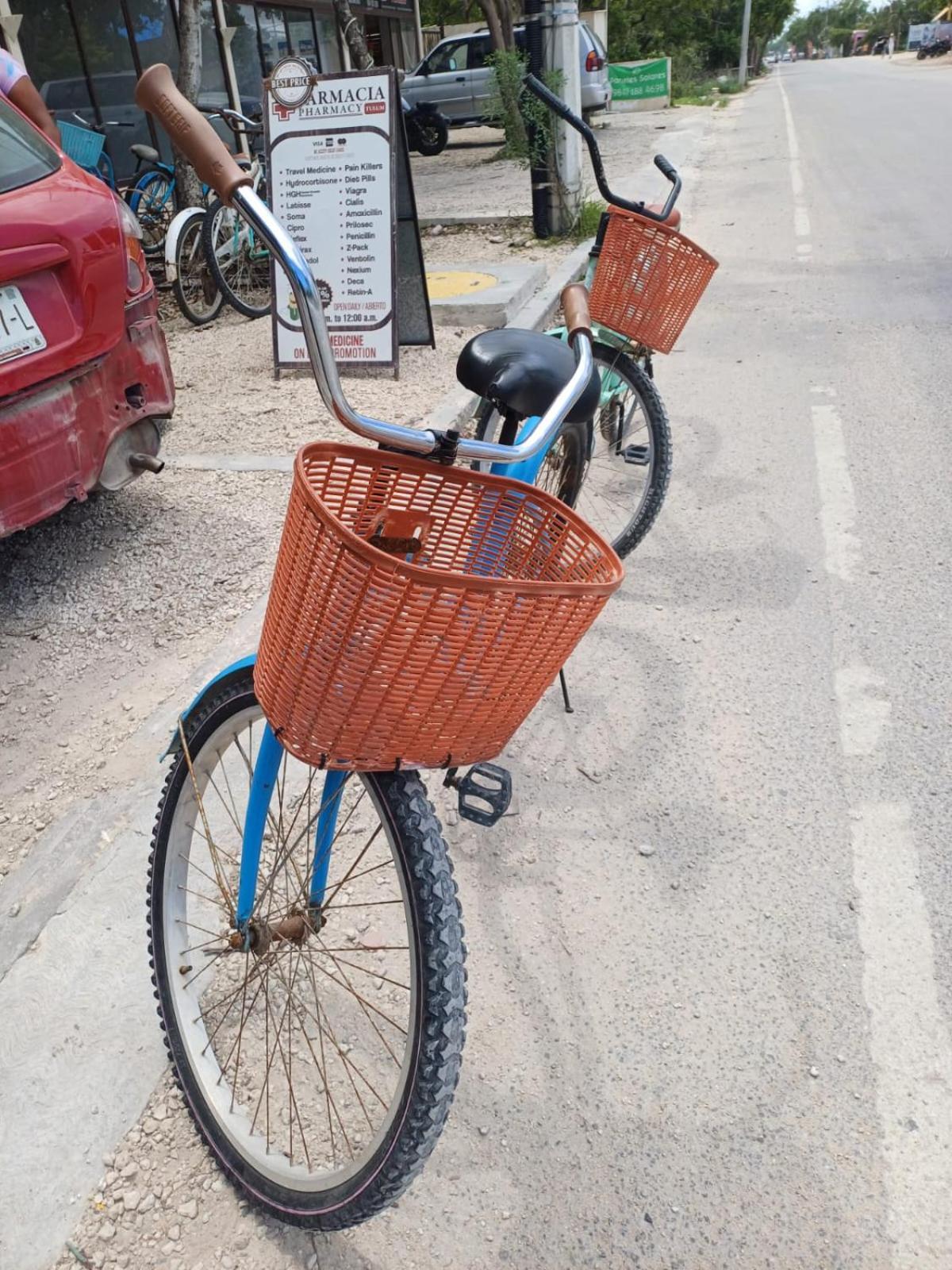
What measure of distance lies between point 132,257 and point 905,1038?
3.53 meters

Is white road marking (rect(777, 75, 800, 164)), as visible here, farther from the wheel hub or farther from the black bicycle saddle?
the wheel hub

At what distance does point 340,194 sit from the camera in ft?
19.0

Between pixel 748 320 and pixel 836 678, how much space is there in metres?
4.86

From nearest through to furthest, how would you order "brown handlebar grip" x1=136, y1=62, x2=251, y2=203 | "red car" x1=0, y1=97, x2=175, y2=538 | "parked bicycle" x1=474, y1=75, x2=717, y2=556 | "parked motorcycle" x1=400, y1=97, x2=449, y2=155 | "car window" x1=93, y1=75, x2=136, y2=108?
"brown handlebar grip" x1=136, y1=62, x2=251, y2=203 < "red car" x1=0, y1=97, x2=175, y2=538 < "parked bicycle" x1=474, y1=75, x2=717, y2=556 < "car window" x1=93, y1=75, x2=136, y2=108 < "parked motorcycle" x1=400, y1=97, x2=449, y2=155

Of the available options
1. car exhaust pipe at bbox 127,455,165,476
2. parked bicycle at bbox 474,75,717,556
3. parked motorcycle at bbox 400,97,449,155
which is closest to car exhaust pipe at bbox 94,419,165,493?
car exhaust pipe at bbox 127,455,165,476

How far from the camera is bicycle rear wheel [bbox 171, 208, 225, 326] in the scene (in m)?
7.06

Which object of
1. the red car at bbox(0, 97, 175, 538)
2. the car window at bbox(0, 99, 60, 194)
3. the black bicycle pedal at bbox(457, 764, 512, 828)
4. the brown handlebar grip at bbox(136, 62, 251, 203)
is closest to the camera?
the brown handlebar grip at bbox(136, 62, 251, 203)

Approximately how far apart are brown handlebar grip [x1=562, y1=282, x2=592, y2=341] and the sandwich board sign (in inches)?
152

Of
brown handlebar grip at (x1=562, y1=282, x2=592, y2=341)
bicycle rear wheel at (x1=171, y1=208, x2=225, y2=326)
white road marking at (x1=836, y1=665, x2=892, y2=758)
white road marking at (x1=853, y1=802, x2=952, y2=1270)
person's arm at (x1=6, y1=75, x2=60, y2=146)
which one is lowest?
white road marking at (x1=836, y1=665, x2=892, y2=758)

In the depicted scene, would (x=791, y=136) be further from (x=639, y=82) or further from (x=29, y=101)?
(x=29, y=101)

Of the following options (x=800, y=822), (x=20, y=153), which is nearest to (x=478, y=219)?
(x=20, y=153)

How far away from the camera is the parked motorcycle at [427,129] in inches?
704

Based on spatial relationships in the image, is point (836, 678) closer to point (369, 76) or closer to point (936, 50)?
point (369, 76)

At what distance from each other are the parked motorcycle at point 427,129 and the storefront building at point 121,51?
302cm
